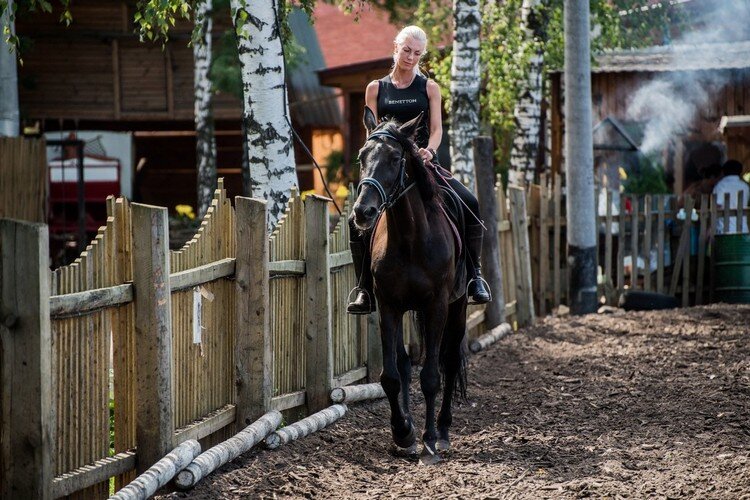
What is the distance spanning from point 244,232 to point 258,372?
3.19ft

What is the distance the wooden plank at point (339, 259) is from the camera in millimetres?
9633

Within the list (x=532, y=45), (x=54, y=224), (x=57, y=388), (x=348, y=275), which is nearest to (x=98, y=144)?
(x=54, y=224)

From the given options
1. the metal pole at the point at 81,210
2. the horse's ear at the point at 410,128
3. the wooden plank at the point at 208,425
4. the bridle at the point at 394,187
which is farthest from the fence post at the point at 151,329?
the metal pole at the point at 81,210

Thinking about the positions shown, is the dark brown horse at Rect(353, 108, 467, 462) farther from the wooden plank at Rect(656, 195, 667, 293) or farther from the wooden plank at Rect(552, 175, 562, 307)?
the wooden plank at Rect(656, 195, 667, 293)

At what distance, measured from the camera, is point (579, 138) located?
1485cm

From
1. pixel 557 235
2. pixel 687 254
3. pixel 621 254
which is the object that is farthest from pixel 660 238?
pixel 557 235

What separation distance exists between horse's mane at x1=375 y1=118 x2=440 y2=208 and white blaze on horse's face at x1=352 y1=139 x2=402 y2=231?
0.10 m

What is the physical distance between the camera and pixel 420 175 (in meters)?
7.90

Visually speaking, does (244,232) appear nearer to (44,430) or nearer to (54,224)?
(44,430)

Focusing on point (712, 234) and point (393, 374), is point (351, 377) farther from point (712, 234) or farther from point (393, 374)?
point (712, 234)

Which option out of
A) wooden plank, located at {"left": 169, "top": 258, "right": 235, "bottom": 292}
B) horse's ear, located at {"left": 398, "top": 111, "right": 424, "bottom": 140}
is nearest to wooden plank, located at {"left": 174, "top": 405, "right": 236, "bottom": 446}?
wooden plank, located at {"left": 169, "top": 258, "right": 235, "bottom": 292}

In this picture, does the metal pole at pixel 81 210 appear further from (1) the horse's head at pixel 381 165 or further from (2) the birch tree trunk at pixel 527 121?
(1) the horse's head at pixel 381 165

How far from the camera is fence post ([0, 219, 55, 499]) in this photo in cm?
537

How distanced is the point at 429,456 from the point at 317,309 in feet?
5.96
